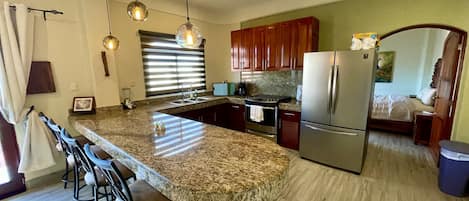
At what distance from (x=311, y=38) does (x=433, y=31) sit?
4926 millimetres

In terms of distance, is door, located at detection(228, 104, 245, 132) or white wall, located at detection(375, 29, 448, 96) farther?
white wall, located at detection(375, 29, 448, 96)

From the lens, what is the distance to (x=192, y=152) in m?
1.40

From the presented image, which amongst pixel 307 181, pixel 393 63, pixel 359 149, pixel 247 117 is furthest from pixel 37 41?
pixel 393 63

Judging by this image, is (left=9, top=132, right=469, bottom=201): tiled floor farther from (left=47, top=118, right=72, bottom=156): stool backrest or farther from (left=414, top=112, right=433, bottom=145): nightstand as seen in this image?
(left=47, top=118, right=72, bottom=156): stool backrest

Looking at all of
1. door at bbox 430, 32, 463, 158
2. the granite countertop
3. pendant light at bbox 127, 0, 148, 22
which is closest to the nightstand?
door at bbox 430, 32, 463, 158

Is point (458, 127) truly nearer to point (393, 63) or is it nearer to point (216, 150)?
point (216, 150)

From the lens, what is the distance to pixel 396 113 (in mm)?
4461

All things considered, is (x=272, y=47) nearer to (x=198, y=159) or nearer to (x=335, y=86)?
(x=335, y=86)

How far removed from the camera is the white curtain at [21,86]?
2221mm

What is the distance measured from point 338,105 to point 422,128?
244cm

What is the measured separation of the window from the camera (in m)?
3.57

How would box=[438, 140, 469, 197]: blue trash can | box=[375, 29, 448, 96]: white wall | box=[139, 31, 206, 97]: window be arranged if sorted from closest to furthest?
box=[438, 140, 469, 197]: blue trash can, box=[139, 31, 206, 97]: window, box=[375, 29, 448, 96]: white wall

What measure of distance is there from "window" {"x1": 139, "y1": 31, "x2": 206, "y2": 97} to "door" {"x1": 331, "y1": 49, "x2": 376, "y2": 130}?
2752mm

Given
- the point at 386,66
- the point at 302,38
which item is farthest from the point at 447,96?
the point at 386,66
